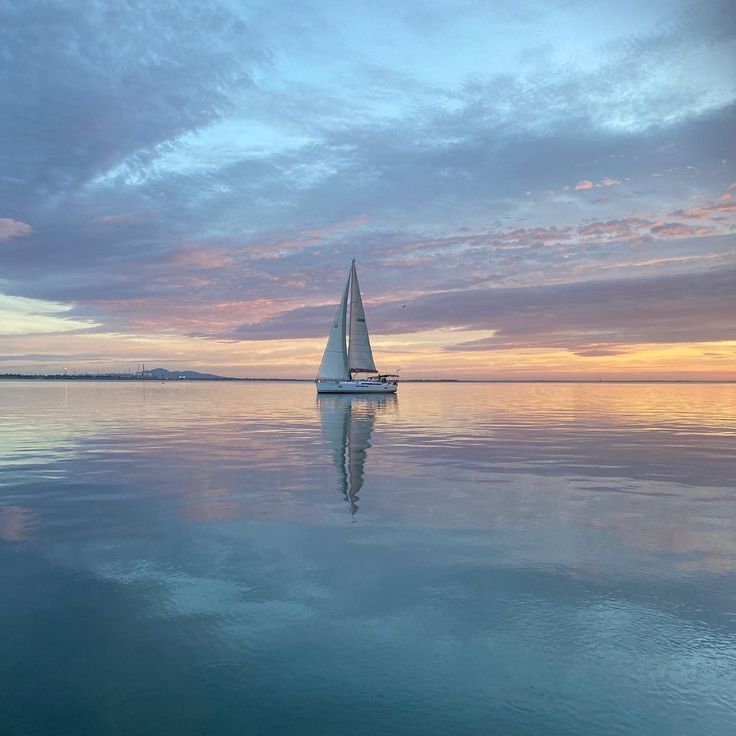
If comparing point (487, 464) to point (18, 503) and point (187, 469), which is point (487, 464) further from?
point (18, 503)

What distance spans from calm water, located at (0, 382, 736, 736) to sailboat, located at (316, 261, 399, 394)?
75071mm

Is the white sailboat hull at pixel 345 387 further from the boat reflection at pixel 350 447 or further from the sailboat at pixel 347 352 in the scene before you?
the boat reflection at pixel 350 447

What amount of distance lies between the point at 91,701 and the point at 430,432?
1364 inches

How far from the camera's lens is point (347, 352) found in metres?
98.2

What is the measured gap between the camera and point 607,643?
8.49 meters

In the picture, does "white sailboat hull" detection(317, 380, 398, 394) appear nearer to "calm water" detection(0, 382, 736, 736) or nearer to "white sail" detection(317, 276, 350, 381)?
"white sail" detection(317, 276, 350, 381)

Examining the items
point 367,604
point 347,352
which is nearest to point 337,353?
point 347,352

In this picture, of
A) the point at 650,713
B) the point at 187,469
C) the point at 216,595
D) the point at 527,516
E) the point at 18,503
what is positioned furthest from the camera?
the point at 187,469

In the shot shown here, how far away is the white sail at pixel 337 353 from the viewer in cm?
9612

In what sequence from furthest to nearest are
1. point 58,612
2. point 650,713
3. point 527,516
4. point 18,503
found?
point 18,503, point 527,516, point 58,612, point 650,713

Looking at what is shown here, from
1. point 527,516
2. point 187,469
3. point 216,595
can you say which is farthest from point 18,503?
point 527,516

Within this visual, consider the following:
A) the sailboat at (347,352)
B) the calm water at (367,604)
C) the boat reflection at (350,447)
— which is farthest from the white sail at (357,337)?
the calm water at (367,604)

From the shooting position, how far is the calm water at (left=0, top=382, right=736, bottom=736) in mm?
6961

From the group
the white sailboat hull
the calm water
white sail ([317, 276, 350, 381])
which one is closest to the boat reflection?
the calm water
